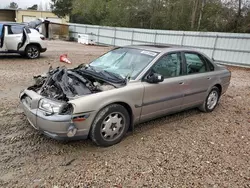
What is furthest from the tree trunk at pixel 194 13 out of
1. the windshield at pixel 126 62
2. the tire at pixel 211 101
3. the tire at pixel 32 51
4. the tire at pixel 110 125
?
the tire at pixel 110 125

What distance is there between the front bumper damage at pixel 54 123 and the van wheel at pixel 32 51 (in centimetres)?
831

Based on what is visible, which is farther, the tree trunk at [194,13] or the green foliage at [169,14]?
the tree trunk at [194,13]

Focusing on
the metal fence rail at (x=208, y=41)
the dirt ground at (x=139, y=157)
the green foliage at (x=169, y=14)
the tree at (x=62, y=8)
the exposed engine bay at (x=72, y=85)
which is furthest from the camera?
the tree at (x=62, y=8)

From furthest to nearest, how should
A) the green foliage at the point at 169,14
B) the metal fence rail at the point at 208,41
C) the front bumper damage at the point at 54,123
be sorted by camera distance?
the green foliage at the point at 169,14, the metal fence rail at the point at 208,41, the front bumper damage at the point at 54,123

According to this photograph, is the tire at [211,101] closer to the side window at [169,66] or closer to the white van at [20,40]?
the side window at [169,66]

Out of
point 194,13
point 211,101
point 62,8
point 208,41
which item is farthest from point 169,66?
point 62,8

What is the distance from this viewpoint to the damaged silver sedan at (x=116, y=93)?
292 centimetres

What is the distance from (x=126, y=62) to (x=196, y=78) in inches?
58.6

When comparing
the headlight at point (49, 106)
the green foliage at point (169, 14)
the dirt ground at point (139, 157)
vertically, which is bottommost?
the dirt ground at point (139, 157)

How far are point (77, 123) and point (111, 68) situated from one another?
1361 mm

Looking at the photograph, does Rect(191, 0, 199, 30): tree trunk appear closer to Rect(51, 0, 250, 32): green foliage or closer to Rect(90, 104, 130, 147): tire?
Rect(51, 0, 250, 32): green foliage

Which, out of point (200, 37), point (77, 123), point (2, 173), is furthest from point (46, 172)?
point (200, 37)

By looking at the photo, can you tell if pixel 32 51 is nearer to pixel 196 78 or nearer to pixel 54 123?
pixel 196 78

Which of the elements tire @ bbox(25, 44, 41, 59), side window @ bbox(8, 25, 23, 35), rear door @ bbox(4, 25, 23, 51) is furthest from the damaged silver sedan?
tire @ bbox(25, 44, 41, 59)
